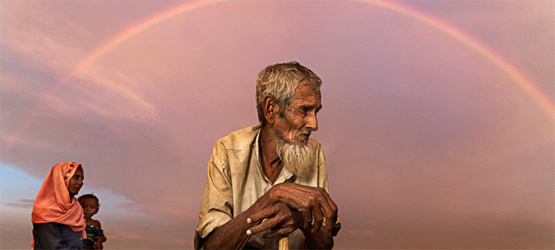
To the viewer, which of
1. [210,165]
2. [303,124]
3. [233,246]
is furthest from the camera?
[210,165]

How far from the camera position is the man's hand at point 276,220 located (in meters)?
2.55

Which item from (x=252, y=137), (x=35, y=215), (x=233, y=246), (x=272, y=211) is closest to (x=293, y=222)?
(x=272, y=211)

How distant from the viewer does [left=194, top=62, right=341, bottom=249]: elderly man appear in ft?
8.52

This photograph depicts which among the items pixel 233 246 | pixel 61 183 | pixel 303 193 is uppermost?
pixel 61 183

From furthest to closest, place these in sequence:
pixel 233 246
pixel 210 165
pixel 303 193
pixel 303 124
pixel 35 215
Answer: pixel 35 215 < pixel 210 165 < pixel 303 124 < pixel 233 246 < pixel 303 193

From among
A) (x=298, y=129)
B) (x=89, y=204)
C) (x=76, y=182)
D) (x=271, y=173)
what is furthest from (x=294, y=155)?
(x=89, y=204)

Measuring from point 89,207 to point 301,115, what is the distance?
197 inches

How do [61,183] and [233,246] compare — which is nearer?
[233,246]

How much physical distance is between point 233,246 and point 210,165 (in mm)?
701

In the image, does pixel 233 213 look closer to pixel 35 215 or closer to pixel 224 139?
pixel 224 139

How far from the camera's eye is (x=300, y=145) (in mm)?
3014

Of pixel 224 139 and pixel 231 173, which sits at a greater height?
pixel 224 139

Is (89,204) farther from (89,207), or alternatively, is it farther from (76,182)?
(76,182)

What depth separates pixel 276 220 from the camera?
2543 millimetres
